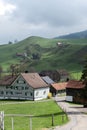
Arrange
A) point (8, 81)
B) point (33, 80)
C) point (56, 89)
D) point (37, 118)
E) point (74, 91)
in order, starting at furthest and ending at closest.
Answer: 1. point (56, 89)
2. point (8, 81)
3. point (33, 80)
4. point (74, 91)
5. point (37, 118)

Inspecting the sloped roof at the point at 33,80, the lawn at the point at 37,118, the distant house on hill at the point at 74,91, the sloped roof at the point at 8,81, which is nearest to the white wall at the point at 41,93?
the sloped roof at the point at 33,80

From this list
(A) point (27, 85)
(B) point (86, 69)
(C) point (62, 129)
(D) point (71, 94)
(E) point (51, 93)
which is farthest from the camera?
(E) point (51, 93)

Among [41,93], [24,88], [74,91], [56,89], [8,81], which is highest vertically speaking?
[8,81]

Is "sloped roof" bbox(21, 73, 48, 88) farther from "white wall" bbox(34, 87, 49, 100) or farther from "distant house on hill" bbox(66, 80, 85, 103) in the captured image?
"distant house on hill" bbox(66, 80, 85, 103)

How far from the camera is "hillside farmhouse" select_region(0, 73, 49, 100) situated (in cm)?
10444

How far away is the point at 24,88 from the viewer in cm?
10588

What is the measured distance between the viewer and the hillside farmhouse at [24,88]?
104438 millimetres

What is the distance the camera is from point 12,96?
4235 inches

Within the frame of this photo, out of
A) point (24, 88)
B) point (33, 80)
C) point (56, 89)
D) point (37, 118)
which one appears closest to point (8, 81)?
point (24, 88)

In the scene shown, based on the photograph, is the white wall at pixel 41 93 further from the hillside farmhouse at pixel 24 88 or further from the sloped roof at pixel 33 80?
the sloped roof at pixel 33 80

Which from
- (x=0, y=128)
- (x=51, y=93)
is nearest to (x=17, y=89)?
(x=51, y=93)

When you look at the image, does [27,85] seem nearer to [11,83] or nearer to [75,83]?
[11,83]

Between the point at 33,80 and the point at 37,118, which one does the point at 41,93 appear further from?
the point at 37,118

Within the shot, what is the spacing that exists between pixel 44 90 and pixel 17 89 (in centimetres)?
853
